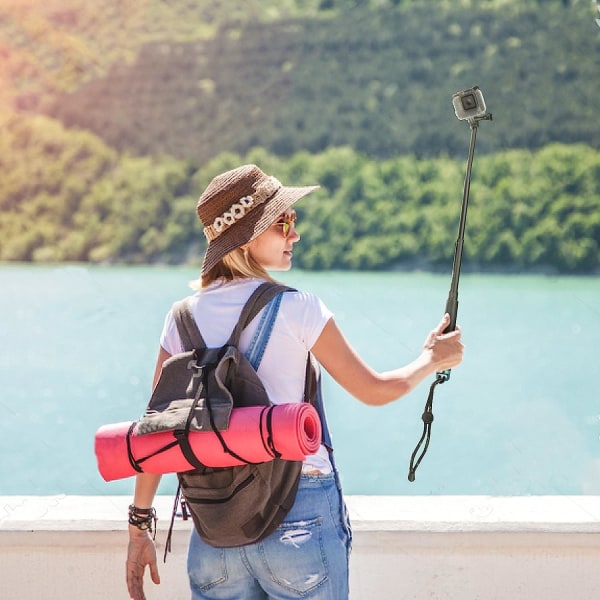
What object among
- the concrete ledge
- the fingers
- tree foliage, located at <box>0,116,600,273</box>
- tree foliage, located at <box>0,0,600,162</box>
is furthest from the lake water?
the fingers

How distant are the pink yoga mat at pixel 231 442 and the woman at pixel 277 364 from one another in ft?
0.19

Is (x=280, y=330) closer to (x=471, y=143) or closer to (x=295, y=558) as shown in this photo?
(x=295, y=558)

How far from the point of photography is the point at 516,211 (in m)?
27.8

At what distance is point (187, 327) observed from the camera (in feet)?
3.32

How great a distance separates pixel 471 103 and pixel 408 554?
0.55 m

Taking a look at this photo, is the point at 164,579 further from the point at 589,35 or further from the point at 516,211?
the point at 589,35

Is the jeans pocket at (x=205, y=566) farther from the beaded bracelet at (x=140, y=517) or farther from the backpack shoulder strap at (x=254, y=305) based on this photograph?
the backpack shoulder strap at (x=254, y=305)

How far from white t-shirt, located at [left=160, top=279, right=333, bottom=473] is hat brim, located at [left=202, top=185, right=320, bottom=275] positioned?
3cm

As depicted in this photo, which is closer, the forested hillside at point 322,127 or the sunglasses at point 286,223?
the sunglasses at point 286,223

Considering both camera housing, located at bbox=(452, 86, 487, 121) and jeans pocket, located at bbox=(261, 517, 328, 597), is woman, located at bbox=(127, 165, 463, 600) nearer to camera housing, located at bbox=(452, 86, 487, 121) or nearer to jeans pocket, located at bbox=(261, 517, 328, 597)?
jeans pocket, located at bbox=(261, 517, 328, 597)

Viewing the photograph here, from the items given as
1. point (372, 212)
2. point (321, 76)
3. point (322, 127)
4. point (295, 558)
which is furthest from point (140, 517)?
point (321, 76)

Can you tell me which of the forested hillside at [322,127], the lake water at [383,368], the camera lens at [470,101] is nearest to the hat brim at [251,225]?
the camera lens at [470,101]

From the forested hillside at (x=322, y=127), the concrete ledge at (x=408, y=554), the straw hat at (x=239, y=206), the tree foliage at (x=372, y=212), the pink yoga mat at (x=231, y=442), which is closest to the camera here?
the pink yoga mat at (x=231, y=442)

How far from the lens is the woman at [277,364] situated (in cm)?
97
